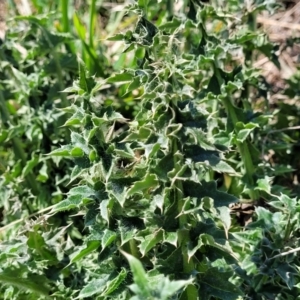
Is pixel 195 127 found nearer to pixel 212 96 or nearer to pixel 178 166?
pixel 178 166

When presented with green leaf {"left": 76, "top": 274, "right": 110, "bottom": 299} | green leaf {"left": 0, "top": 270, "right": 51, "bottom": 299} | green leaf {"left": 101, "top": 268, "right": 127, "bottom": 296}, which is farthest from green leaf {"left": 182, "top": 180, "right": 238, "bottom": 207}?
green leaf {"left": 0, "top": 270, "right": 51, "bottom": 299}

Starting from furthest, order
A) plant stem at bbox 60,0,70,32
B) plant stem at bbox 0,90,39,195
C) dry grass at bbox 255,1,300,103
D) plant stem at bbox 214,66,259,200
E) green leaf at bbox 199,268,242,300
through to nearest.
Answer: dry grass at bbox 255,1,300,103 → plant stem at bbox 60,0,70,32 → plant stem at bbox 0,90,39,195 → plant stem at bbox 214,66,259,200 → green leaf at bbox 199,268,242,300

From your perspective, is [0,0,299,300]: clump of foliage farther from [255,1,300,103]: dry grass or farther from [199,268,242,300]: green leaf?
[255,1,300,103]: dry grass

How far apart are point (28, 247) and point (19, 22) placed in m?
1.45

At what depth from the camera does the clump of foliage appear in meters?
1.89

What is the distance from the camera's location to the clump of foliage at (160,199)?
1.89 meters

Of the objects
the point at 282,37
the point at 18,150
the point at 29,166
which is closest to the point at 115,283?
the point at 29,166

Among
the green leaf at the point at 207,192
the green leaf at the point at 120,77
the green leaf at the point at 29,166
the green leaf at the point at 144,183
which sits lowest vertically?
the green leaf at the point at 29,166

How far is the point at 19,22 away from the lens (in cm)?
342

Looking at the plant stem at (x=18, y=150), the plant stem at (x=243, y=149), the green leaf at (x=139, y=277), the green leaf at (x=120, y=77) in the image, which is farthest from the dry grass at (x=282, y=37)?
the green leaf at (x=139, y=277)

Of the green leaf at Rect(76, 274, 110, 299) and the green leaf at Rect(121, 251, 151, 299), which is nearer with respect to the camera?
the green leaf at Rect(121, 251, 151, 299)

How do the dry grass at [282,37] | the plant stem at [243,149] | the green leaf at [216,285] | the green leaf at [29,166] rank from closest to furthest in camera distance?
the green leaf at [216,285], the plant stem at [243,149], the green leaf at [29,166], the dry grass at [282,37]

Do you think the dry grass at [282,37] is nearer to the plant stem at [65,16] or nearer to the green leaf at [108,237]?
the plant stem at [65,16]

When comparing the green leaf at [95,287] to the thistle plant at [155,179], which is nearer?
the thistle plant at [155,179]
